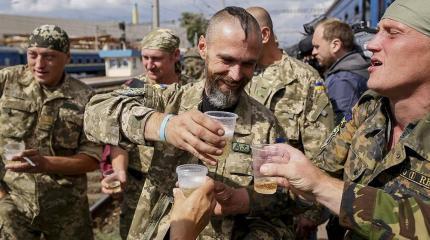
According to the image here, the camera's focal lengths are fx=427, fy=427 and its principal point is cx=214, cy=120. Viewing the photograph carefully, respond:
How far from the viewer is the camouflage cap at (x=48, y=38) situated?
155 inches

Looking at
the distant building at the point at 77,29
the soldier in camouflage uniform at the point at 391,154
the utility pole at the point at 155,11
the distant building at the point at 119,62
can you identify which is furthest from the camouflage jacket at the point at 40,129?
the distant building at the point at 119,62

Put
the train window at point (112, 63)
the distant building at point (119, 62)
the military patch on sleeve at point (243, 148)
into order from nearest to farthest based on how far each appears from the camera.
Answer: the military patch on sleeve at point (243, 148) → the distant building at point (119, 62) → the train window at point (112, 63)

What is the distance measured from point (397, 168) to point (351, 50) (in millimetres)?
3482

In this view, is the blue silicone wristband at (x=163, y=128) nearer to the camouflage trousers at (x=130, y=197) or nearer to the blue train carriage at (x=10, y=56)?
the camouflage trousers at (x=130, y=197)

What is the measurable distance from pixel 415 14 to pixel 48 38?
3155 mm

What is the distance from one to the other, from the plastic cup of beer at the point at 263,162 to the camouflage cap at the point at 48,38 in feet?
8.61

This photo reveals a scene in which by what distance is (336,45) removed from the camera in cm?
520

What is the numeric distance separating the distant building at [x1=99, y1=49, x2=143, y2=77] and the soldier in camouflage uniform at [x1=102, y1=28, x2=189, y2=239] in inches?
1222

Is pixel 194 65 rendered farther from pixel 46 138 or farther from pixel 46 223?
pixel 46 223

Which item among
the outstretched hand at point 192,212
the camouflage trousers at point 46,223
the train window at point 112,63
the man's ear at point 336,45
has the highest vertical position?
the man's ear at point 336,45

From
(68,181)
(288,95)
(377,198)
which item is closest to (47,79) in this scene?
(68,181)

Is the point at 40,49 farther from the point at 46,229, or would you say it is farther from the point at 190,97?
the point at 190,97

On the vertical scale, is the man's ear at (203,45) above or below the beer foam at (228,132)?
above

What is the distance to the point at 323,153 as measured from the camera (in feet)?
8.28
